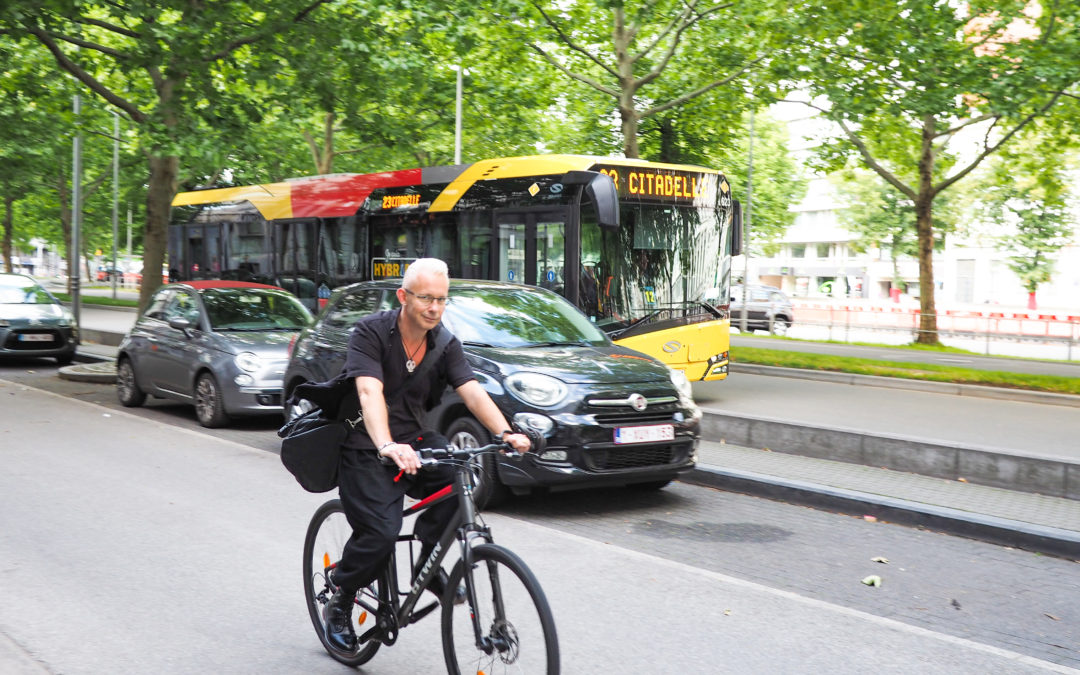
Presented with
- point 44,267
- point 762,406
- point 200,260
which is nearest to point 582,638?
point 762,406

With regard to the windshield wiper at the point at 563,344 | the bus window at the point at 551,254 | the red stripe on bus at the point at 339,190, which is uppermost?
the red stripe on bus at the point at 339,190

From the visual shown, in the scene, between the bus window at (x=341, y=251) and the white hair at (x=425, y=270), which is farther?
the bus window at (x=341, y=251)

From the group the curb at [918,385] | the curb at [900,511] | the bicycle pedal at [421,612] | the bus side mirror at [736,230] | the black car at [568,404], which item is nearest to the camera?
the bicycle pedal at [421,612]

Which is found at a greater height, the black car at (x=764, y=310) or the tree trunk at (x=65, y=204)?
the tree trunk at (x=65, y=204)

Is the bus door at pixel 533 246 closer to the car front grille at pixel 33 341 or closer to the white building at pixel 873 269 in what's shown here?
the car front grille at pixel 33 341

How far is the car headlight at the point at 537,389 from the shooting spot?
7.37m

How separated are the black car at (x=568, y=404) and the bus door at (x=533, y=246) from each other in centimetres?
419

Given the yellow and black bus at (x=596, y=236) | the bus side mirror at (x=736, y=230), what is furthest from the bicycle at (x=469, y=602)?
A: the bus side mirror at (x=736, y=230)

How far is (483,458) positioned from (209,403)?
492 centimetres

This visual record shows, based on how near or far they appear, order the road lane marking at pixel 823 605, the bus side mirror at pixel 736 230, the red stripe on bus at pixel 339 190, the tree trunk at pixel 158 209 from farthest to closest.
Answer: the tree trunk at pixel 158 209
the red stripe on bus at pixel 339 190
the bus side mirror at pixel 736 230
the road lane marking at pixel 823 605

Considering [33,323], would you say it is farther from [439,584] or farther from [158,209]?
[439,584]

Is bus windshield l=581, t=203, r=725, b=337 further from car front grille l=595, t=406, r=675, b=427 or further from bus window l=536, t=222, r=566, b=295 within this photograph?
car front grille l=595, t=406, r=675, b=427

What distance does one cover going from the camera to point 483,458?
25.7ft

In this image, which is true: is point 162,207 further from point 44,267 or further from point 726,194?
point 44,267
